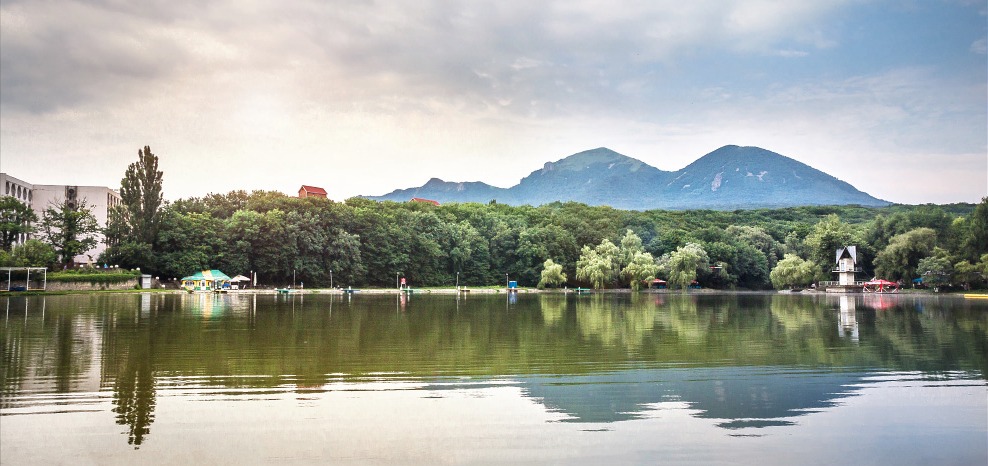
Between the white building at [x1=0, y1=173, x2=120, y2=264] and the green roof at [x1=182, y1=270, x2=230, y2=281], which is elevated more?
the white building at [x1=0, y1=173, x2=120, y2=264]

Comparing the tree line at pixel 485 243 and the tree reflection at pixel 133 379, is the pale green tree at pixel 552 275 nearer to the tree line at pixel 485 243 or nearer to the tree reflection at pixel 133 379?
the tree line at pixel 485 243

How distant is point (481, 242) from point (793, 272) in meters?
36.4

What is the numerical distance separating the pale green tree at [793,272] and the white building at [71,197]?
76958 mm

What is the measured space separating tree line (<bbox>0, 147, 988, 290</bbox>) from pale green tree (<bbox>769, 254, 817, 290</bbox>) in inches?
5.1

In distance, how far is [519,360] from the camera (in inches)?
537

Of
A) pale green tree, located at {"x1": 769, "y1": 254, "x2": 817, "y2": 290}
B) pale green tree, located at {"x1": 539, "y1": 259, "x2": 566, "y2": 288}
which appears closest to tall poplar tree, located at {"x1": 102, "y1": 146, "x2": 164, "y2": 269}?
pale green tree, located at {"x1": 539, "y1": 259, "x2": 566, "y2": 288}

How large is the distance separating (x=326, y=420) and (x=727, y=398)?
549cm

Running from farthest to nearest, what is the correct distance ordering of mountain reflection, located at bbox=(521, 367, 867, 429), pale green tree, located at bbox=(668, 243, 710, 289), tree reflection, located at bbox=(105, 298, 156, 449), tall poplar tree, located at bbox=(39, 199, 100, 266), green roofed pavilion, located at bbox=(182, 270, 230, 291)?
pale green tree, located at bbox=(668, 243, 710, 289)
green roofed pavilion, located at bbox=(182, 270, 230, 291)
tall poplar tree, located at bbox=(39, 199, 100, 266)
mountain reflection, located at bbox=(521, 367, 867, 429)
tree reflection, located at bbox=(105, 298, 156, 449)

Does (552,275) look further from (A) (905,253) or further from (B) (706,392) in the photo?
(B) (706,392)

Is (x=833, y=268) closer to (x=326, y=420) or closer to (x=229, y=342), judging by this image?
(x=229, y=342)

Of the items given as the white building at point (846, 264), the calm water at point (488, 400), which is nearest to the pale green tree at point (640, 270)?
the white building at point (846, 264)

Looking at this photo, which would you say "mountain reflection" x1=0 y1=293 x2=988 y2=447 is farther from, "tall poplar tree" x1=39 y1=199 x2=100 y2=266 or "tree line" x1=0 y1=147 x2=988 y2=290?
"tree line" x1=0 y1=147 x2=988 y2=290

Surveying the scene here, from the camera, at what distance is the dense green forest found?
210ft

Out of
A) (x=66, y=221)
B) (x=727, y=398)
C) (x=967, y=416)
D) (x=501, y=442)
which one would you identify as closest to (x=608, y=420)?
(x=501, y=442)
